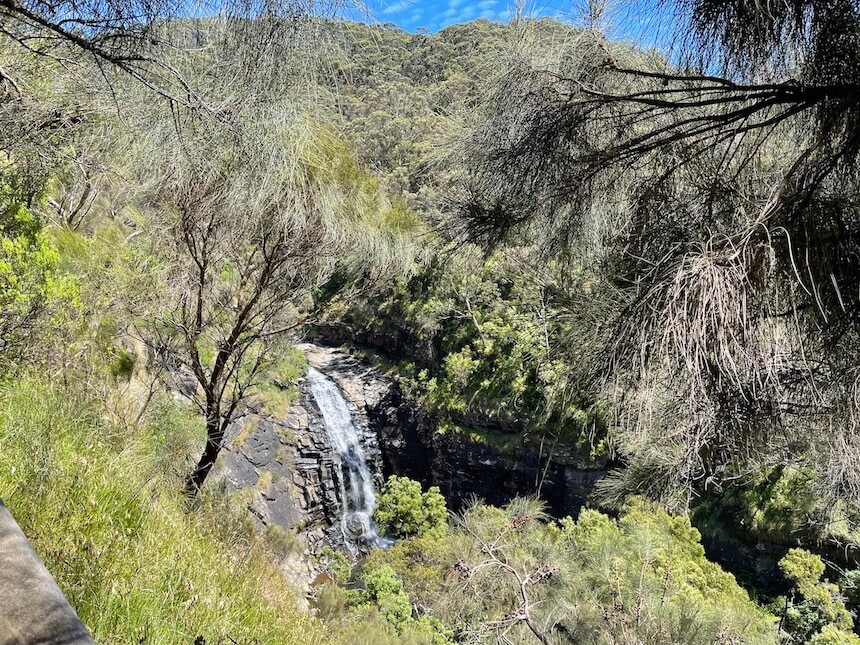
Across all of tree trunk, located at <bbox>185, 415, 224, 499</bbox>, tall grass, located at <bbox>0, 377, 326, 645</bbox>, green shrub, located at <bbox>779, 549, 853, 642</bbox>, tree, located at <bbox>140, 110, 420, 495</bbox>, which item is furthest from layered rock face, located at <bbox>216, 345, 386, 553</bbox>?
green shrub, located at <bbox>779, 549, 853, 642</bbox>

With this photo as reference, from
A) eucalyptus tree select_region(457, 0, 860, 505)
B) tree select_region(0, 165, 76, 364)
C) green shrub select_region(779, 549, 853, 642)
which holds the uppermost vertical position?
eucalyptus tree select_region(457, 0, 860, 505)

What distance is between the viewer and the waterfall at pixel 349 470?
35.8 ft

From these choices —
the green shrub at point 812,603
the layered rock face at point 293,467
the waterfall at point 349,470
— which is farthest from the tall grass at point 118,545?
the waterfall at point 349,470

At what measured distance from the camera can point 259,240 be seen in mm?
4180

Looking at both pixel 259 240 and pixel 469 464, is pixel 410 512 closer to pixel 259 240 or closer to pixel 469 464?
pixel 469 464

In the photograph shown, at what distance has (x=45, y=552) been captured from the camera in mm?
1487

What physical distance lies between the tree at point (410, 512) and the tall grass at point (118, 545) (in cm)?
769

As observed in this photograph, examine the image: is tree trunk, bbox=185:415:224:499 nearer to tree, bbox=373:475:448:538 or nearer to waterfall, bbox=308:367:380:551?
tree, bbox=373:475:448:538

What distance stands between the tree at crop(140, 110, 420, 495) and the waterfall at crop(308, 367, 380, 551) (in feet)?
22.9

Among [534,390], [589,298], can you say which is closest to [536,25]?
[589,298]

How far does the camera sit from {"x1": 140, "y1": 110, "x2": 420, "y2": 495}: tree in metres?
3.10

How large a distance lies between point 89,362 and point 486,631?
380cm

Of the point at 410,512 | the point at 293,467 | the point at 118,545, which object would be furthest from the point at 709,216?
the point at 293,467

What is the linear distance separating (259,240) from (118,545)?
2.83 m
